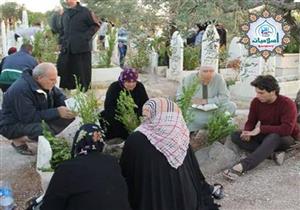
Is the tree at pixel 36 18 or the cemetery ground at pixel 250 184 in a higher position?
the tree at pixel 36 18

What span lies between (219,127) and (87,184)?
269 cm

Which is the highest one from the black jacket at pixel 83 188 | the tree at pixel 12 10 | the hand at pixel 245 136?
the tree at pixel 12 10

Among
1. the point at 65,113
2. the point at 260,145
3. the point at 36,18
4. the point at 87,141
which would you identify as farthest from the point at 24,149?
the point at 36,18

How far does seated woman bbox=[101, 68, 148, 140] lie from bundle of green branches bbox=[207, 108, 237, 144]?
0.76 meters

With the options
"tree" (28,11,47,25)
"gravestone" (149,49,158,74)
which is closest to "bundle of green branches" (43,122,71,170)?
"gravestone" (149,49,158,74)

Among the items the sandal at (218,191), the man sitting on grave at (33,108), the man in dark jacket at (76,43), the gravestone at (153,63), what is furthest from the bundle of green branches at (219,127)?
the gravestone at (153,63)

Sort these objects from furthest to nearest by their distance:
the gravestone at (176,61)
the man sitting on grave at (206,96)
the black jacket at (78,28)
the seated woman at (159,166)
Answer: the gravestone at (176,61) → the black jacket at (78,28) → the man sitting on grave at (206,96) → the seated woman at (159,166)

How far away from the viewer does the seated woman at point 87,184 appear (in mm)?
2904

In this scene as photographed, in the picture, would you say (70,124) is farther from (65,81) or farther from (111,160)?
(65,81)

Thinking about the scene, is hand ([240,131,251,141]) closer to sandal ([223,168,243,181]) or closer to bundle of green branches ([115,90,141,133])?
sandal ([223,168,243,181])

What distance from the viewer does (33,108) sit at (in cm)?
512

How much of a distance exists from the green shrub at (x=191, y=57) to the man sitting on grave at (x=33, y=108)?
6385mm

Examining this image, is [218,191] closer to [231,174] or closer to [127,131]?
[231,174]

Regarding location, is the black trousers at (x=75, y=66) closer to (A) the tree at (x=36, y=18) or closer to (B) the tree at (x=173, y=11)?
(B) the tree at (x=173, y=11)
